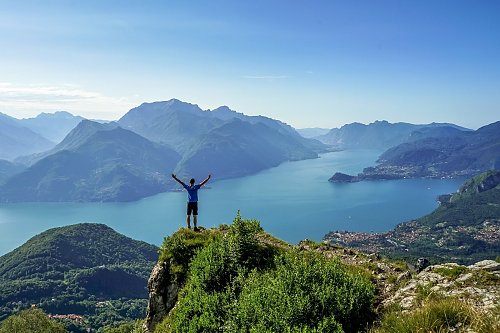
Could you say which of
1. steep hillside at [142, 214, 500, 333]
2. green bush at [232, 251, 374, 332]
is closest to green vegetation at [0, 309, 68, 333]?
steep hillside at [142, 214, 500, 333]

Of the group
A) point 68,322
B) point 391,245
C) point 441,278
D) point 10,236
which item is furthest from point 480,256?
point 10,236

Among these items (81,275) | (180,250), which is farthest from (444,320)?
(81,275)

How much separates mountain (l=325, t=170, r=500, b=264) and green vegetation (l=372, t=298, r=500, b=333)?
333ft

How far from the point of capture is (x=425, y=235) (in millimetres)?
146875

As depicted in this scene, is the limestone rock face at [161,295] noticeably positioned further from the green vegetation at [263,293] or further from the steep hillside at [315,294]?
the green vegetation at [263,293]

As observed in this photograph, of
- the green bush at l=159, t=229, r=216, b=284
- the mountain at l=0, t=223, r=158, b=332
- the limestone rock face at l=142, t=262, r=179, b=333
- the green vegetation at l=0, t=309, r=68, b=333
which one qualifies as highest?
the green bush at l=159, t=229, r=216, b=284

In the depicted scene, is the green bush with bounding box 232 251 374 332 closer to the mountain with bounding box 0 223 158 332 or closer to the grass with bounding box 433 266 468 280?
the grass with bounding box 433 266 468 280

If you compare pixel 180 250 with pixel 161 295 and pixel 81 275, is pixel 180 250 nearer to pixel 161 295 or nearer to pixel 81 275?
pixel 161 295

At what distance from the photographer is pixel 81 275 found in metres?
102

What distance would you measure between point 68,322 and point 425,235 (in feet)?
428

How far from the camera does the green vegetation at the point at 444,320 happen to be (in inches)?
234

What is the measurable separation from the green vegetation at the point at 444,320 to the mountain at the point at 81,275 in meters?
76.4

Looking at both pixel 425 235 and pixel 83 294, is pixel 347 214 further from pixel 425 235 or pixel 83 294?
pixel 83 294

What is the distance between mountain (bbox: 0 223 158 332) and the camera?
84.7m
